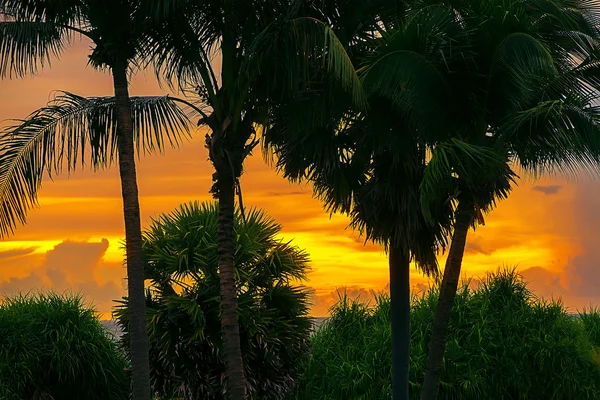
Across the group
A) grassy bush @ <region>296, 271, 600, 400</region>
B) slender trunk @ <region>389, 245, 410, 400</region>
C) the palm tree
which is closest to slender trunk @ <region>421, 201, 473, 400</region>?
the palm tree

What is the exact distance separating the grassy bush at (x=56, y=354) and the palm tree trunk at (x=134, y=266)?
11.6 metres

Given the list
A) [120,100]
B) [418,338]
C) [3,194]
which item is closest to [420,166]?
[120,100]

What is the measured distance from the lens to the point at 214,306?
2570cm

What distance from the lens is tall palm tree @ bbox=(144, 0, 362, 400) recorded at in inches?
635

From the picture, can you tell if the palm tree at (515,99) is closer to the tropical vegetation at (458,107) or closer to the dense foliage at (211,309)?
the tropical vegetation at (458,107)

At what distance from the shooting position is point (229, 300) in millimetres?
17141

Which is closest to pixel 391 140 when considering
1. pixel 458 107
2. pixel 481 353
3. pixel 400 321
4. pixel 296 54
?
pixel 458 107

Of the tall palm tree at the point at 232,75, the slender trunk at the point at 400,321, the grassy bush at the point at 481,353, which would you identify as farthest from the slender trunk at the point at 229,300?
the grassy bush at the point at 481,353

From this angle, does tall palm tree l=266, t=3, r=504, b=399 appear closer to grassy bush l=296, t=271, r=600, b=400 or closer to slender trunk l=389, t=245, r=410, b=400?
slender trunk l=389, t=245, r=410, b=400

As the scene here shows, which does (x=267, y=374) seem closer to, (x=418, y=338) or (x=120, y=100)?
(x=418, y=338)

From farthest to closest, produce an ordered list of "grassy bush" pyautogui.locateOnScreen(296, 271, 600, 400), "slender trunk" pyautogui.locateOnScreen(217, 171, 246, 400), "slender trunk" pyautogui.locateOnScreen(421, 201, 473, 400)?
1. "grassy bush" pyautogui.locateOnScreen(296, 271, 600, 400)
2. "slender trunk" pyautogui.locateOnScreen(421, 201, 473, 400)
3. "slender trunk" pyautogui.locateOnScreen(217, 171, 246, 400)

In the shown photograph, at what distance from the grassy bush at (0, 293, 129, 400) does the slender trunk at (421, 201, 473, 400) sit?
42.7 feet

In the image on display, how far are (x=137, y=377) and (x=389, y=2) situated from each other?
8.89 meters

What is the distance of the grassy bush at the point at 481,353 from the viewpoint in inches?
1126
